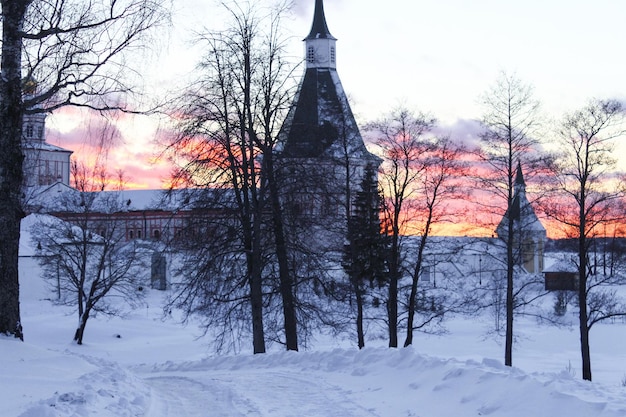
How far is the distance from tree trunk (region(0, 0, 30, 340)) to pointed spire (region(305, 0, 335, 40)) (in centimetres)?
6512

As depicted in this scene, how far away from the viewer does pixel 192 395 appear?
1163 centimetres

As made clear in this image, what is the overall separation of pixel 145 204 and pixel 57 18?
88767 millimetres

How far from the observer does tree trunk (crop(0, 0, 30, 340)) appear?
12.2 m

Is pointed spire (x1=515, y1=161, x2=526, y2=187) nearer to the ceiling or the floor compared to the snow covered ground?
nearer to the ceiling

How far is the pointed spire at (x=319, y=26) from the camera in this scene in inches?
3004

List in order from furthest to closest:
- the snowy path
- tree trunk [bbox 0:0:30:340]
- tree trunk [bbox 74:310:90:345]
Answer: tree trunk [bbox 74:310:90:345] → tree trunk [bbox 0:0:30:340] → the snowy path

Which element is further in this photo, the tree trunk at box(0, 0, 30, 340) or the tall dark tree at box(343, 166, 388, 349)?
the tall dark tree at box(343, 166, 388, 349)

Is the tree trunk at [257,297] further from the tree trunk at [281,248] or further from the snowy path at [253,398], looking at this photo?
the snowy path at [253,398]

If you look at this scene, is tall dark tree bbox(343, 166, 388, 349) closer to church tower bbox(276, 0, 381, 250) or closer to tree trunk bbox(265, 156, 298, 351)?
church tower bbox(276, 0, 381, 250)

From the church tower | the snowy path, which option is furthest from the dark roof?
the snowy path

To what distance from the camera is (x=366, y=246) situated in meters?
29.1

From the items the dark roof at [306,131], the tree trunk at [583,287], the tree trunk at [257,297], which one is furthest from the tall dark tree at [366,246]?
the tree trunk at [583,287]

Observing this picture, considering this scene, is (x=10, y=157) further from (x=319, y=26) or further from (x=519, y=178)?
(x=319, y=26)

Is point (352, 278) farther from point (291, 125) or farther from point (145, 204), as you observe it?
point (145, 204)
